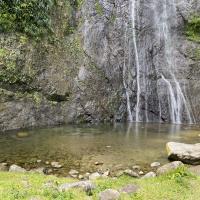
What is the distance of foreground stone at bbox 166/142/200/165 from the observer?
15.5 metres

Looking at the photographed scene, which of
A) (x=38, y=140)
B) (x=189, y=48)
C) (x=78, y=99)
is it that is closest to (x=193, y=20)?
(x=189, y=48)

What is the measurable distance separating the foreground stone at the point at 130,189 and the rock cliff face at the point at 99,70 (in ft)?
44.5

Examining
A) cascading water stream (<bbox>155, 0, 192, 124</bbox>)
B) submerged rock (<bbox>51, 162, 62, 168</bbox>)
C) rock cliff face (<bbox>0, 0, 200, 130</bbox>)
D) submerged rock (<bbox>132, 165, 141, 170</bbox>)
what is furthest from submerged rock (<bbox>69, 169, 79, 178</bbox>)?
cascading water stream (<bbox>155, 0, 192, 124</bbox>)

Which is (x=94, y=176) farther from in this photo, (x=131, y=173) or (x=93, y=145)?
(x=93, y=145)

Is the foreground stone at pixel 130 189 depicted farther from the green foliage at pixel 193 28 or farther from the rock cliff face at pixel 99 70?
the green foliage at pixel 193 28

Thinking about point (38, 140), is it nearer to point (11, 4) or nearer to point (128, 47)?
point (11, 4)

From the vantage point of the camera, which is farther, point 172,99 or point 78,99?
point 172,99

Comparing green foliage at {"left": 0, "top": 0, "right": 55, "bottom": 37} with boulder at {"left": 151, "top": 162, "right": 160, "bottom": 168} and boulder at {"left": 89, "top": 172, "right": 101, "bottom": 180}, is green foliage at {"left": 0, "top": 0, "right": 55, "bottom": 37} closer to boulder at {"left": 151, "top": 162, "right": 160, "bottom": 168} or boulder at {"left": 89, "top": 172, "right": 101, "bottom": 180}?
boulder at {"left": 151, "top": 162, "right": 160, "bottom": 168}

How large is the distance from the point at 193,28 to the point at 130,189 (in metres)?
22.8

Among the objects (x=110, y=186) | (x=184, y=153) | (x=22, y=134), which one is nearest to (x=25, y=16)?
(x=22, y=134)

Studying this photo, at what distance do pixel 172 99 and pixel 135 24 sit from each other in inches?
262

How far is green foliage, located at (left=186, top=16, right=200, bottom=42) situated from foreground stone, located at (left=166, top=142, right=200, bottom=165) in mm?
Answer: 16683

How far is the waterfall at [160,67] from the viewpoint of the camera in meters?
29.0

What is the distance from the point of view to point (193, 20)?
103 ft
